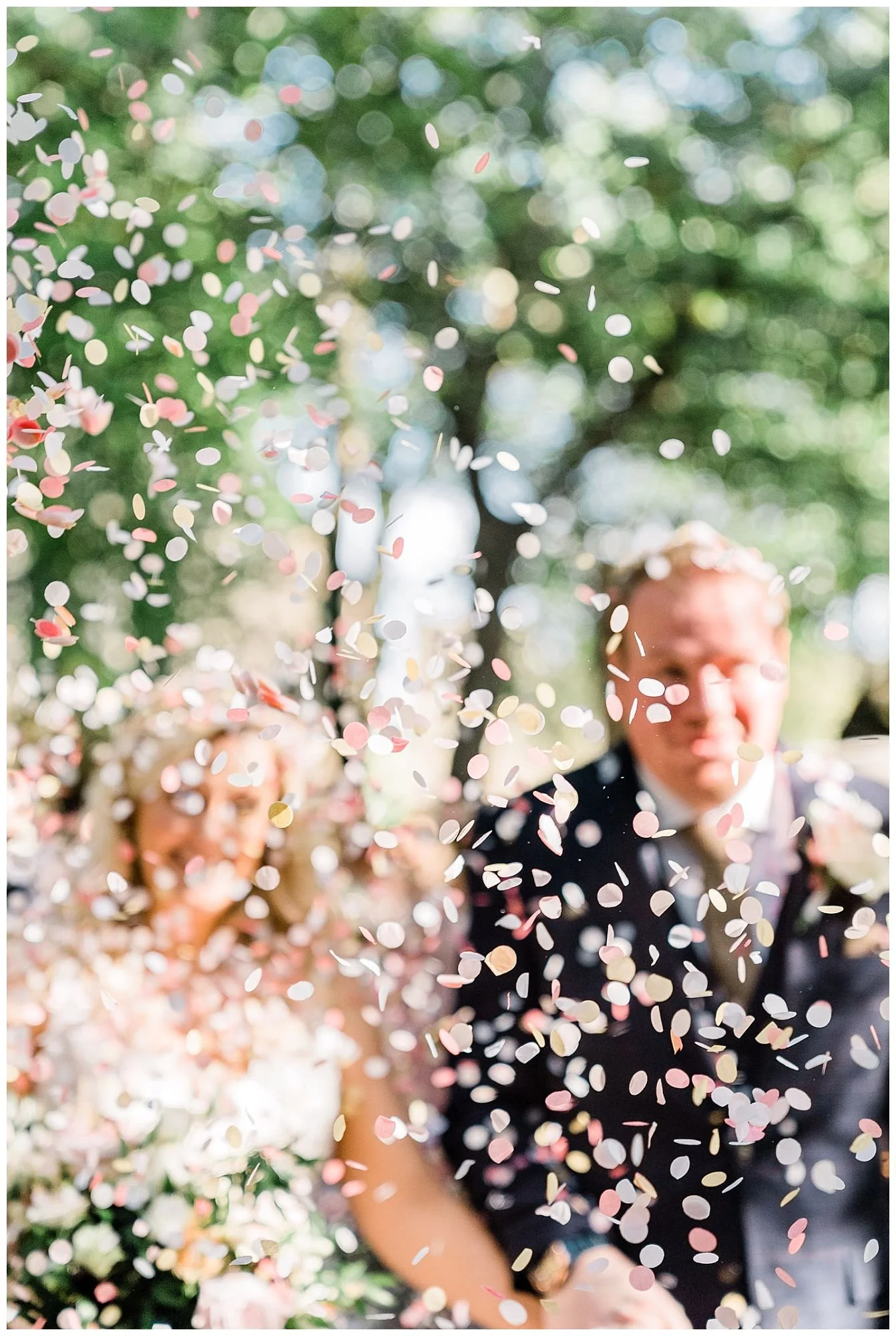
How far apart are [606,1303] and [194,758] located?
105cm

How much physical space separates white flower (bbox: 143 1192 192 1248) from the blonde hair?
1.48 ft

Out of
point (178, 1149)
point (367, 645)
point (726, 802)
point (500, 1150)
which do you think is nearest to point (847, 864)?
point (726, 802)

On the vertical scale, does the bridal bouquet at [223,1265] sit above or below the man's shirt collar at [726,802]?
below

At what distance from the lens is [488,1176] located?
1.39m

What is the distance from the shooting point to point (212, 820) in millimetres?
1421

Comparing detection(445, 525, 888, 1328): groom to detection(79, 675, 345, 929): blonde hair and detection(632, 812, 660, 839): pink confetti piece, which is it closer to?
detection(632, 812, 660, 839): pink confetti piece

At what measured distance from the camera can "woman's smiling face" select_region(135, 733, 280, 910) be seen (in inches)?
55.7

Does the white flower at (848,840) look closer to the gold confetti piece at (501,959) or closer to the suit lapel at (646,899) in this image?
the suit lapel at (646,899)

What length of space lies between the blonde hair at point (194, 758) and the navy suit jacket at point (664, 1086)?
264 millimetres

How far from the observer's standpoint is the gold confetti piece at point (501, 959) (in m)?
1.39

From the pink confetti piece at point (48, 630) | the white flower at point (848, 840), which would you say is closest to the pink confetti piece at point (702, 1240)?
the white flower at point (848, 840)

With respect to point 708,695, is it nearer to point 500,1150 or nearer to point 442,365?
point 442,365

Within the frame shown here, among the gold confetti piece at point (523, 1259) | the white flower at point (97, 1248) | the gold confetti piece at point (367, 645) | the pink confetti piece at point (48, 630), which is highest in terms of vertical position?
the gold confetti piece at point (367, 645)

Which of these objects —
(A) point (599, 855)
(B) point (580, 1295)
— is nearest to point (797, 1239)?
(B) point (580, 1295)
